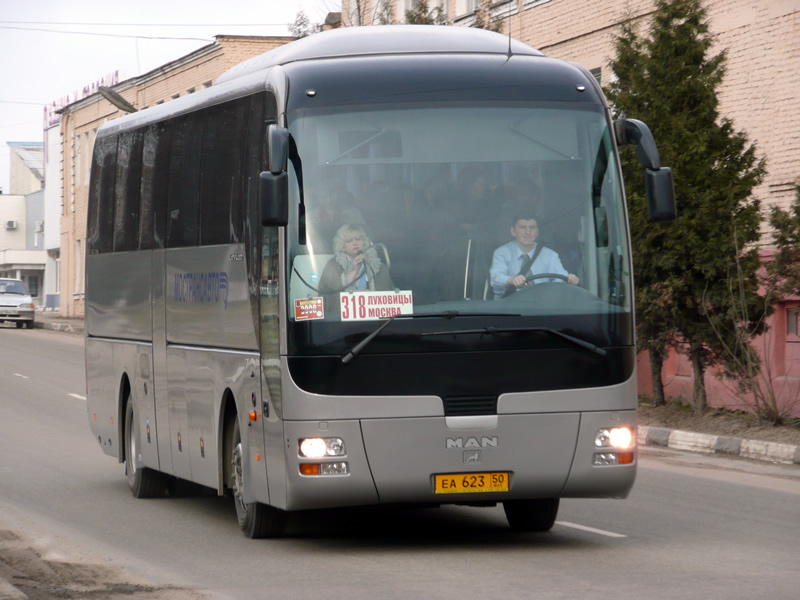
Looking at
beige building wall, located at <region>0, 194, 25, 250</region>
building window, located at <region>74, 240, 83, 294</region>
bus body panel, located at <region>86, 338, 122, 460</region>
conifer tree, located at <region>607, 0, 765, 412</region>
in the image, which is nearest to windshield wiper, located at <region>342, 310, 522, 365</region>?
bus body panel, located at <region>86, 338, 122, 460</region>

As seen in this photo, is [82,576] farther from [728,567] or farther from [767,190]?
[767,190]

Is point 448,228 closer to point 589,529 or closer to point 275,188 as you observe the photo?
point 275,188

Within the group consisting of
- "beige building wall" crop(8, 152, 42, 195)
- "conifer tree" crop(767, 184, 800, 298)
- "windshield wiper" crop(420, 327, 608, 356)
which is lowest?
"windshield wiper" crop(420, 327, 608, 356)

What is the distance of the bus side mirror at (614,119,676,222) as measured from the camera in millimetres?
9102

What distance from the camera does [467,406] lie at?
8.86 m

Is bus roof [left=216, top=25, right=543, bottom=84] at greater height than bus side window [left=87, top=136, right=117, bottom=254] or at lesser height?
greater

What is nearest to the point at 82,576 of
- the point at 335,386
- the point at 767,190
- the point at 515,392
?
the point at 335,386

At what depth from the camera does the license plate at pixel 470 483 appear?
8875 millimetres

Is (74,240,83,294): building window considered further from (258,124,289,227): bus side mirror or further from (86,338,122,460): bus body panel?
(258,124,289,227): bus side mirror

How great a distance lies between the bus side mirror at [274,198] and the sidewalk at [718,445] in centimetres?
852

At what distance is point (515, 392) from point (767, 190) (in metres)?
12.9

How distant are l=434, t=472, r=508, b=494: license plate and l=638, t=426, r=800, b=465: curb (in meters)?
7.35

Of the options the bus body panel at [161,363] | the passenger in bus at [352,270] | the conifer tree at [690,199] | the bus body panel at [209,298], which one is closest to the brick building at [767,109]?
the conifer tree at [690,199]

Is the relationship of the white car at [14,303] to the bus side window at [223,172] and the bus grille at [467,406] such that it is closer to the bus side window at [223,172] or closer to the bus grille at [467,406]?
the bus side window at [223,172]
